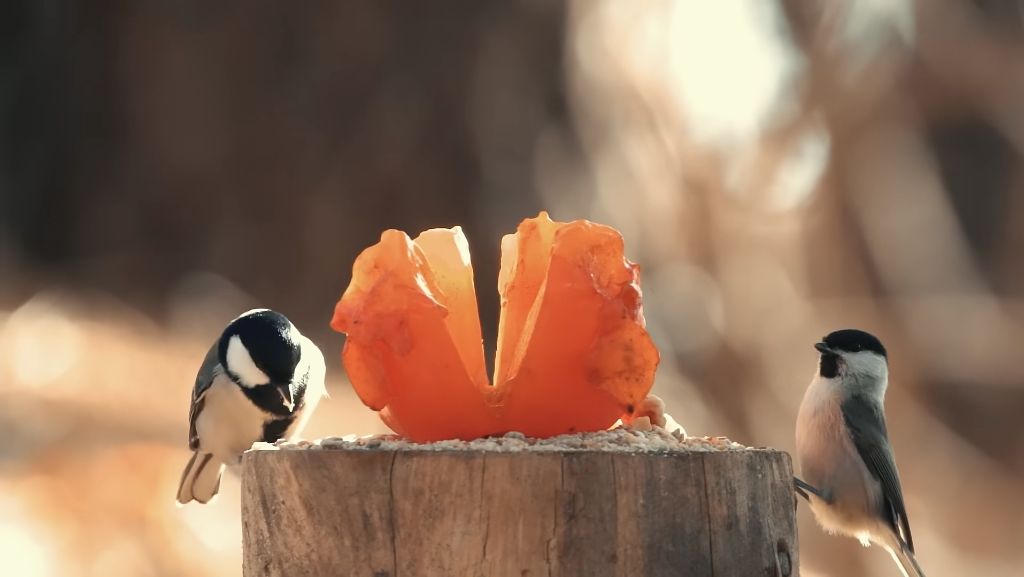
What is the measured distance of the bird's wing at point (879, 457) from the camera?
3.98 meters

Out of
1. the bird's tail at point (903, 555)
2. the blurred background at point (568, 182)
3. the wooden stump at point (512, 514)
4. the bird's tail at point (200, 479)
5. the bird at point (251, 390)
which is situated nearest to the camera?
the wooden stump at point (512, 514)

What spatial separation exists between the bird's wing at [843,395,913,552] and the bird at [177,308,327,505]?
2.08 m

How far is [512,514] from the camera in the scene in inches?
80.6

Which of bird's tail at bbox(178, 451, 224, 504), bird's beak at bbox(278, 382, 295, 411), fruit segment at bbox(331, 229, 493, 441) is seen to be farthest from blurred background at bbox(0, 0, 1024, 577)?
fruit segment at bbox(331, 229, 493, 441)

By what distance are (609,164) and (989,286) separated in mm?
3437

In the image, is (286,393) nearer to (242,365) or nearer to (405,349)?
(242,365)

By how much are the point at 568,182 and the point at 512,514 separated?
7.41 m

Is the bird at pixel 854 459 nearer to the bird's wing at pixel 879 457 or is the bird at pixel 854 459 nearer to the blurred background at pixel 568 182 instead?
the bird's wing at pixel 879 457

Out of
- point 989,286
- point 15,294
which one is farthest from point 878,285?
point 15,294

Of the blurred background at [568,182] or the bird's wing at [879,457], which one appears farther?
the blurred background at [568,182]

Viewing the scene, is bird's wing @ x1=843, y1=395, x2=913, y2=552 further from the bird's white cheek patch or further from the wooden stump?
the bird's white cheek patch

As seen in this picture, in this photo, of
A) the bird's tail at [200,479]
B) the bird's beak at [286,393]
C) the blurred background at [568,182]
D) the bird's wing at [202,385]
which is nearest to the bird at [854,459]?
the bird's beak at [286,393]

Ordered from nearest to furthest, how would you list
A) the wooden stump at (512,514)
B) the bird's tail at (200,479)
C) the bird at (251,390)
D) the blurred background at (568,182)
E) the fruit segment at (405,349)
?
1. the wooden stump at (512,514)
2. the fruit segment at (405,349)
3. the bird at (251,390)
4. the bird's tail at (200,479)
5. the blurred background at (568,182)

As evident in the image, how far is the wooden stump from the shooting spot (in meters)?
2.04
